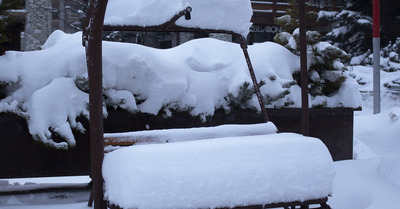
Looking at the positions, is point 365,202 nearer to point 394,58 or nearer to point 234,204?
point 234,204

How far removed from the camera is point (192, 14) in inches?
125

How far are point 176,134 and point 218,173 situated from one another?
84 cm

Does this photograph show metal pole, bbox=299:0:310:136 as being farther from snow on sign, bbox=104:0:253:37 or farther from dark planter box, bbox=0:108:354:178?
dark planter box, bbox=0:108:354:178

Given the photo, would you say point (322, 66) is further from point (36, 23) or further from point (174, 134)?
point (36, 23)

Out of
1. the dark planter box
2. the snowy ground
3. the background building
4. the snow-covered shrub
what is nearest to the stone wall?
the background building

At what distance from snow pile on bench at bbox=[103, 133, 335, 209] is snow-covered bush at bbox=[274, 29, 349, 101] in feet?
8.46

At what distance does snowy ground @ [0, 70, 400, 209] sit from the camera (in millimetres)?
3553

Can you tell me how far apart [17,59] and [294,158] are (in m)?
2.67

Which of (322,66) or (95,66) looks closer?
(95,66)

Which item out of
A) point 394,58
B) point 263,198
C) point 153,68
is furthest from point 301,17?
point 394,58

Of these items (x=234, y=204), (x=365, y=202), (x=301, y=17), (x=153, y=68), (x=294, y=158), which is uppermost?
(x=301, y=17)

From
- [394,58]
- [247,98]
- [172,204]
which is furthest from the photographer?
[394,58]

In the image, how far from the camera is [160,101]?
12.8ft

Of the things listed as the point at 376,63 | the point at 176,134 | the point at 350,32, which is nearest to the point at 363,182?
the point at 176,134
